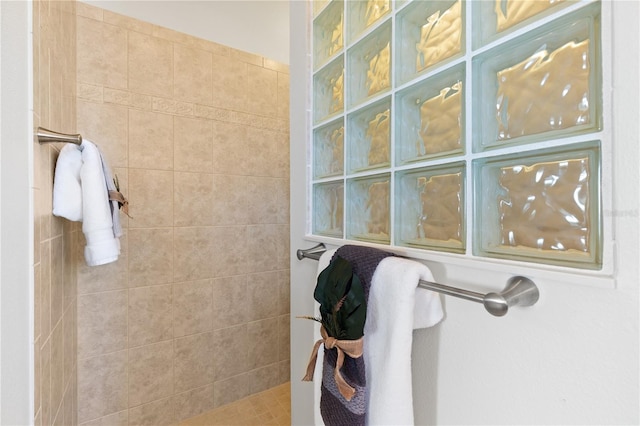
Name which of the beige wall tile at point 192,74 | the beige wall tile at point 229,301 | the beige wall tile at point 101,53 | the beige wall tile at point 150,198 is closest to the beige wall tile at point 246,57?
the beige wall tile at point 192,74

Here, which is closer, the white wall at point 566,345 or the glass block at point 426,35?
the white wall at point 566,345

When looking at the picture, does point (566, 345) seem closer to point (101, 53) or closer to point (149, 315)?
point (149, 315)

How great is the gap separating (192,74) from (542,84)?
1776 mm

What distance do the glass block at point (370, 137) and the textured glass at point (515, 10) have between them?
236 mm

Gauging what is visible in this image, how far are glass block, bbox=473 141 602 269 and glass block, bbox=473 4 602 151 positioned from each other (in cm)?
4

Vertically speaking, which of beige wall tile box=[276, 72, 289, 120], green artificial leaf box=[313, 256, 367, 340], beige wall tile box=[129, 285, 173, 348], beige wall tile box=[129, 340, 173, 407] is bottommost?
beige wall tile box=[129, 340, 173, 407]

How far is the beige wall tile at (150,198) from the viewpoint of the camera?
1558 millimetres

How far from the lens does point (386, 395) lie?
52 cm

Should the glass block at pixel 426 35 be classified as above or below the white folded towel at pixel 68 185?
above

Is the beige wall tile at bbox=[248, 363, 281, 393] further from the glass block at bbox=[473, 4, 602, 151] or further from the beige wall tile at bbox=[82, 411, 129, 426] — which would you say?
the glass block at bbox=[473, 4, 602, 151]

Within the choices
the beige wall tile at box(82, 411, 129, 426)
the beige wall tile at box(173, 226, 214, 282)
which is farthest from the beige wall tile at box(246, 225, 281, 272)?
the beige wall tile at box(82, 411, 129, 426)

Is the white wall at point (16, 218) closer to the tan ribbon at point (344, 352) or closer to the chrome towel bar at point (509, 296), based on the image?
the tan ribbon at point (344, 352)

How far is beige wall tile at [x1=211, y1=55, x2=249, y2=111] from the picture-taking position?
177cm

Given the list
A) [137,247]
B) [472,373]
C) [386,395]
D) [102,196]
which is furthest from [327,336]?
[137,247]
